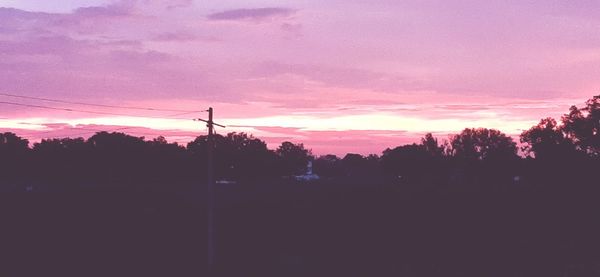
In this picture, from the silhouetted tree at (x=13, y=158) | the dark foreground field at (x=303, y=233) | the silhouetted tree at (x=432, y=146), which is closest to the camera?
the dark foreground field at (x=303, y=233)

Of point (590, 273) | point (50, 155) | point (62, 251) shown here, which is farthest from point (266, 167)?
point (590, 273)

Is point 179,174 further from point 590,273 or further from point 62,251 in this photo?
point 590,273

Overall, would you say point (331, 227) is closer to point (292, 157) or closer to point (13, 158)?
point (13, 158)

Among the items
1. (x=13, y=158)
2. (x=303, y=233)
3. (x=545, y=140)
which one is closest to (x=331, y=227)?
(x=303, y=233)

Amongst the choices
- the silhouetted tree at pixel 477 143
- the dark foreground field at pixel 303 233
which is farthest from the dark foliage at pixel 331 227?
the silhouetted tree at pixel 477 143

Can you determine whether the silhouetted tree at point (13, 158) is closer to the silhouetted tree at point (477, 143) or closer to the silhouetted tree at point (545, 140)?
the silhouetted tree at point (545, 140)

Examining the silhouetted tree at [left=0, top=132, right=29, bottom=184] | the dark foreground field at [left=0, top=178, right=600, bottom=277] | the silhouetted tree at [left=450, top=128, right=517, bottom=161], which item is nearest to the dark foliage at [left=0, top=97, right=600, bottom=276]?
the dark foreground field at [left=0, top=178, right=600, bottom=277]

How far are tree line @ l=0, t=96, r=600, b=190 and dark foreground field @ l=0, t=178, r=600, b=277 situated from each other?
38.5ft

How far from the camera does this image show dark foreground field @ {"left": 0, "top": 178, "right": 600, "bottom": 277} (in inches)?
1512

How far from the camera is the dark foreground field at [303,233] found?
38406 mm

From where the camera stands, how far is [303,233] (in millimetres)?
47000

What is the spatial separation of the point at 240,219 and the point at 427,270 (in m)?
15.1

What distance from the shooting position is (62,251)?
41062 millimetres

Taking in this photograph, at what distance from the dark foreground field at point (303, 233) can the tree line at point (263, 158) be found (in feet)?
38.5
